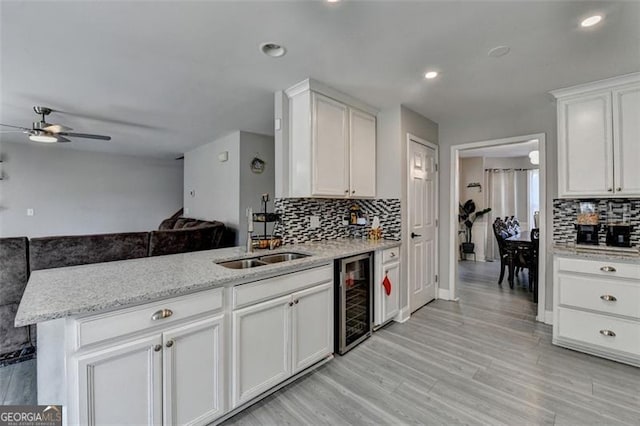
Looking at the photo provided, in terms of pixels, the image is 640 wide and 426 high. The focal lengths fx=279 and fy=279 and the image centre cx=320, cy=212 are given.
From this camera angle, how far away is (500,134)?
346 centimetres

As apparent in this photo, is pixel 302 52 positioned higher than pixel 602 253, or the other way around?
pixel 302 52

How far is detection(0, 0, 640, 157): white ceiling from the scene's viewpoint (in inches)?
64.5

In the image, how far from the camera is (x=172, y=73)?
246cm

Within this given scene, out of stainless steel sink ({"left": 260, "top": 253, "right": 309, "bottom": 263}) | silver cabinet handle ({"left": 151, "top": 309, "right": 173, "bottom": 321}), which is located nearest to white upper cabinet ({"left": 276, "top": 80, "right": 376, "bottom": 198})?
stainless steel sink ({"left": 260, "top": 253, "right": 309, "bottom": 263})

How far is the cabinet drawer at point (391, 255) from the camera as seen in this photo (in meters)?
2.86

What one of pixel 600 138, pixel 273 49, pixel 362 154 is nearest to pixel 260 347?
pixel 273 49

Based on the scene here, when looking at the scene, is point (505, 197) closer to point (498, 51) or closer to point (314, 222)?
point (498, 51)

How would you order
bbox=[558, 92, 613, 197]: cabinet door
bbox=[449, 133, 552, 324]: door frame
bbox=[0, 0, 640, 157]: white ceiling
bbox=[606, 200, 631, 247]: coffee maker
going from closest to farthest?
bbox=[0, 0, 640, 157]: white ceiling < bbox=[558, 92, 613, 197]: cabinet door < bbox=[606, 200, 631, 247]: coffee maker < bbox=[449, 133, 552, 324]: door frame

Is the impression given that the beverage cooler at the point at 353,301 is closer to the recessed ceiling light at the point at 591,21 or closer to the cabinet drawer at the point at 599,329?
the cabinet drawer at the point at 599,329

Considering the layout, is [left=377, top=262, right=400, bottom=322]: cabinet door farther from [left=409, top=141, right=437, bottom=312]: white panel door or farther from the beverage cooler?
[left=409, top=141, right=437, bottom=312]: white panel door

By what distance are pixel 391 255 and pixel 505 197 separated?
508 cm

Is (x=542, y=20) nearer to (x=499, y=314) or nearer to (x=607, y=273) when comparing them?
(x=607, y=273)

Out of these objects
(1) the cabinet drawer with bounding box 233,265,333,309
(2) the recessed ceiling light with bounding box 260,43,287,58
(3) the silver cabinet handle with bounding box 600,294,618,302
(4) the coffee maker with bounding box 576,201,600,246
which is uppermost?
(2) the recessed ceiling light with bounding box 260,43,287,58

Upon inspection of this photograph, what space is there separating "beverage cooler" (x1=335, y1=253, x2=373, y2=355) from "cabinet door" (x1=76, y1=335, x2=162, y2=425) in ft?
4.67
